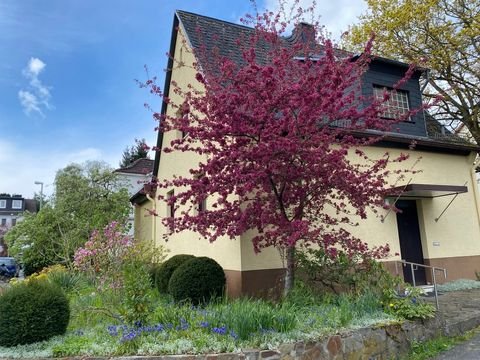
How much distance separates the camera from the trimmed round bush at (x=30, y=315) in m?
4.76

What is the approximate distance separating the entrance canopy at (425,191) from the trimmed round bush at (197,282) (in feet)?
15.6

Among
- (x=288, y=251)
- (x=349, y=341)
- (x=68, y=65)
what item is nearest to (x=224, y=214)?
(x=288, y=251)

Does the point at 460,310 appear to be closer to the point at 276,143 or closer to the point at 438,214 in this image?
the point at 438,214

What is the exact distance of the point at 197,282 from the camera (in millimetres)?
7273

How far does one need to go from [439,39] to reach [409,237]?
8153 mm

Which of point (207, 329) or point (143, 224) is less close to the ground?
point (143, 224)

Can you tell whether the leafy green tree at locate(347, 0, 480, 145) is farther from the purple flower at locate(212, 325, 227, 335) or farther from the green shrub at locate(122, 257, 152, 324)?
the green shrub at locate(122, 257, 152, 324)

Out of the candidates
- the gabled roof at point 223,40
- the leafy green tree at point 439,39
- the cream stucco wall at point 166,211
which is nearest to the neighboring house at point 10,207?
the cream stucco wall at point 166,211

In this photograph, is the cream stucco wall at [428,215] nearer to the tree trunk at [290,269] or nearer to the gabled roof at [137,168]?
the tree trunk at [290,269]

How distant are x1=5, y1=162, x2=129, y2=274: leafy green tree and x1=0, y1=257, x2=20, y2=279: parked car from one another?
7375 millimetres

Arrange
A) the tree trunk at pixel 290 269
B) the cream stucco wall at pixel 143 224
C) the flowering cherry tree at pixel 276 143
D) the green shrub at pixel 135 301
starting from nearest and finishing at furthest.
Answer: the green shrub at pixel 135 301 → the flowering cherry tree at pixel 276 143 → the tree trunk at pixel 290 269 → the cream stucco wall at pixel 143 224

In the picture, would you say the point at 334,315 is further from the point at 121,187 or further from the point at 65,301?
the point at 121,187

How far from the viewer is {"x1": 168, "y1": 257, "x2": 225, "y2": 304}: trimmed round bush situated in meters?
7.19

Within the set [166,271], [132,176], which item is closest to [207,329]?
[166,271]
